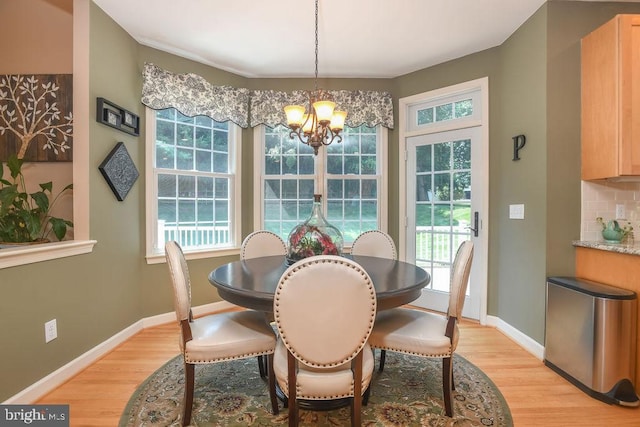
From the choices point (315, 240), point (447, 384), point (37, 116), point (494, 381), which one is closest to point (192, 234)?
point (37, 116)

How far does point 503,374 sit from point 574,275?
3.19 feet

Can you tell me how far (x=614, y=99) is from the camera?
2.23 m

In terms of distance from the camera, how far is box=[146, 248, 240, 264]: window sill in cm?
321

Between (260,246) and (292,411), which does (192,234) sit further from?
(292,411)

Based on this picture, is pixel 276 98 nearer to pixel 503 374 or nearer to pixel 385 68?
pixel 385 68

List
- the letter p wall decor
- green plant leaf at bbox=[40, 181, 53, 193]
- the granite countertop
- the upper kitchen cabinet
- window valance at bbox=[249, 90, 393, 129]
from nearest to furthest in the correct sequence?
the granite countertop < the upper kitchen cabinet < green plant leaf at bbox=[40, 181, 53, 193] < the letter p wall decor < window valance at bbox=[249, 90, 393, 129]

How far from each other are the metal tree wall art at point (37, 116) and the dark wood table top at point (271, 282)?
1.79 meters

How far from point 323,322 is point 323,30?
2579 mm

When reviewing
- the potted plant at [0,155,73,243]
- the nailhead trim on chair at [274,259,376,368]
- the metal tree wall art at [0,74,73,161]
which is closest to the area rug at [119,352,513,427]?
the nailhead trim on chair at [274,259,376,368]

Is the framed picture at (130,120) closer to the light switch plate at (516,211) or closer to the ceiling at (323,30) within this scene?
the ceiling at (323,30)

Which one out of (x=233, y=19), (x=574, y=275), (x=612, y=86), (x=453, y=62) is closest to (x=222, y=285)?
(x=233, y=19)

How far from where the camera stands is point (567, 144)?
2.53 metres

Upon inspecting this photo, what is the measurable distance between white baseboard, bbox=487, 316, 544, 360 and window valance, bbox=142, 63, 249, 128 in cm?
338

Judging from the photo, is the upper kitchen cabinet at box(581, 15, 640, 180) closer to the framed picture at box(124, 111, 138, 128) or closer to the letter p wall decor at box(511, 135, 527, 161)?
the letter p wall decor at box(511, 135, 527, 161)
